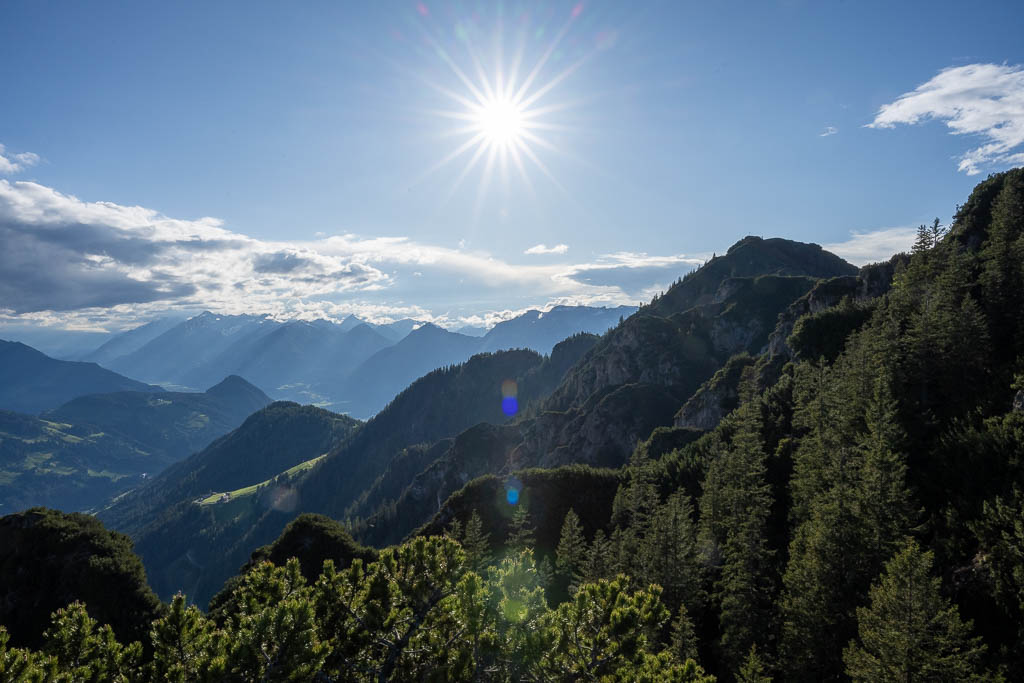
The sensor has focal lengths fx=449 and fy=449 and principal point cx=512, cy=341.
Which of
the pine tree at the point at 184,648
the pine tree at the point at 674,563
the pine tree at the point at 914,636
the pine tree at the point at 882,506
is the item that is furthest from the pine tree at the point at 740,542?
the pine tree at the point at 184,648

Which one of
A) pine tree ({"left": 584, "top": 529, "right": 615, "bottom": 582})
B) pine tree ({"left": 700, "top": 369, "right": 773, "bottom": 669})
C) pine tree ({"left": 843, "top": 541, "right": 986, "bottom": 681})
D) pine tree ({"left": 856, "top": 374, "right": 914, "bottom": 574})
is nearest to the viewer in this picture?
pine tree ({"left": 843, "top": 541, "right": 986, "bottom": 681})

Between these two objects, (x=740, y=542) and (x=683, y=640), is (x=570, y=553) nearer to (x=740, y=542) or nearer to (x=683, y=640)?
(x=740, y=542)

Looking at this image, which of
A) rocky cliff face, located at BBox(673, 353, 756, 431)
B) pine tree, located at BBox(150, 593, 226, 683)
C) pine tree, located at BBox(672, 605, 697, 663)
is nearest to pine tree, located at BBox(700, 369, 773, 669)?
pine tree, located at BBox(672, 605, 697, 663)

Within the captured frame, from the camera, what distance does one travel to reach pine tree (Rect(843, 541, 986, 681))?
21984 millimetres

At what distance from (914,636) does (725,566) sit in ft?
72.8

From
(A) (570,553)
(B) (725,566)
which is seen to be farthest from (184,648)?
(A) (570,553)

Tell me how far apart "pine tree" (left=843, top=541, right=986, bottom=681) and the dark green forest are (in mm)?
135

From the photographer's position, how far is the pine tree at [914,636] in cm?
2198

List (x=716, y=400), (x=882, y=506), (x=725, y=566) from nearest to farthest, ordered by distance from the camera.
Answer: (x=882, y=506), (x=725, y=566), (x=716, y=400)

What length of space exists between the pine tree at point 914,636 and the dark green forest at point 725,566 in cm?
13

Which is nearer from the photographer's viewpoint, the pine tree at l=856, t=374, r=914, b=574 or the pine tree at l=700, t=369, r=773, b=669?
the pine tree at l=856, t=374, r=914, b=574

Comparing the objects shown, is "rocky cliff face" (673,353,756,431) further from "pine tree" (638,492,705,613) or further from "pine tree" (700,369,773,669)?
"pine tree" (638,492,705,613)

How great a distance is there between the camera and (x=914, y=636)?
899 inches

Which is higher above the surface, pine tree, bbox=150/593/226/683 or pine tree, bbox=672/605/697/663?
pine tree, bbox=150/593/226/683
